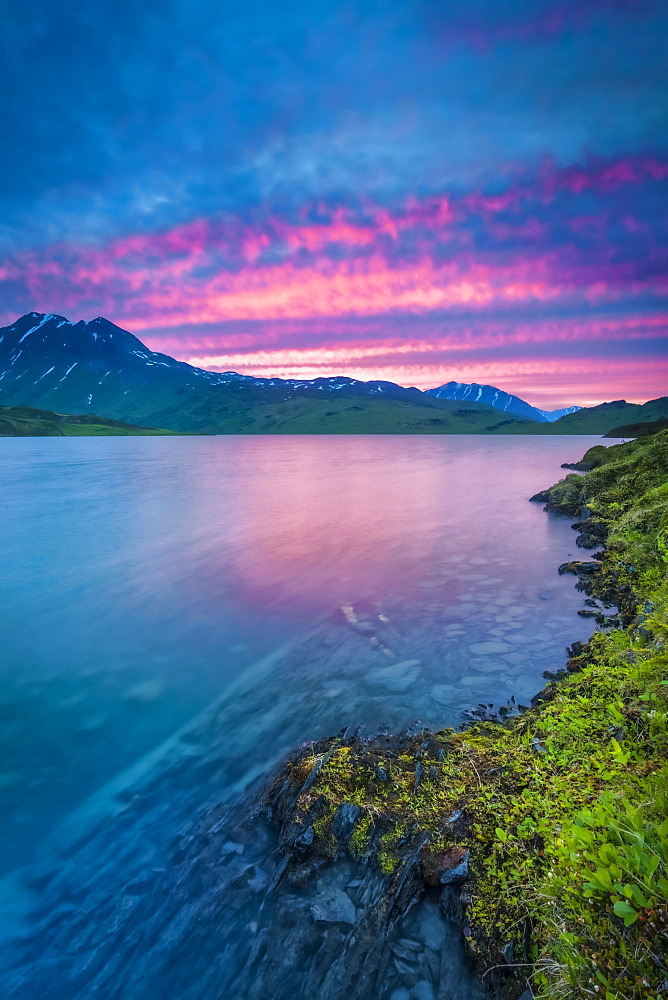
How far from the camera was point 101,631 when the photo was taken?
539 inches

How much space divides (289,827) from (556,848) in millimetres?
3745

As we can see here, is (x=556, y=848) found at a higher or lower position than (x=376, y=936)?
higher

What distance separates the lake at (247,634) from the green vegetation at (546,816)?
5.82ft

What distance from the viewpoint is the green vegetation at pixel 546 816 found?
129 inches

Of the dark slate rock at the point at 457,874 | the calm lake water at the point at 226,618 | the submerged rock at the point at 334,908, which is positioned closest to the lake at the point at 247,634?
the calm lake water at the point at 226,618

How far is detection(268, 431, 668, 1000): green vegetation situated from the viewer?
3.28 m

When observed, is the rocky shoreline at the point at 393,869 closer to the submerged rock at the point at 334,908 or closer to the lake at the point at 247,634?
the submerged rock at the point at 334,908

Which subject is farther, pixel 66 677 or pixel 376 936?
pixel 66 677

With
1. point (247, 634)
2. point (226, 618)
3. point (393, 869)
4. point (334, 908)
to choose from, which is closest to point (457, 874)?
point (393, 869)

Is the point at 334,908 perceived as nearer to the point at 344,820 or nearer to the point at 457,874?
the point at 344,820

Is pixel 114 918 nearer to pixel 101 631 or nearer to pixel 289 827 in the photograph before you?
pixel 289 827

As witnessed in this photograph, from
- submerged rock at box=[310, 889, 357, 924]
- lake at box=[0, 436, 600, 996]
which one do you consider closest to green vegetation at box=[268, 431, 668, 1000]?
submerged rock at box=[310, 889, 357, 924]

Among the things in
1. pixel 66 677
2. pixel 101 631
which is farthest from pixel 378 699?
pixel 101 631

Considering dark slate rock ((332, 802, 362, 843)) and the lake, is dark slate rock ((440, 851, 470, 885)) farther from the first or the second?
the lake
